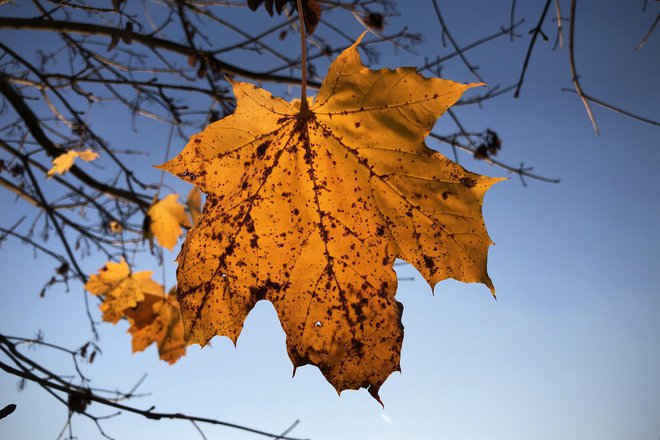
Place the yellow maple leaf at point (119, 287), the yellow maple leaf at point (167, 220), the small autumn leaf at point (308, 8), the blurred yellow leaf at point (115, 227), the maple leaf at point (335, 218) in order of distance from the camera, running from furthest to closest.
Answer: the blurred yellow leaf at point (115, 227) < the yellow maple leaf at point (119, 287) < the yellow maple leaf at point (167, 220) < the small autumn leaf at point (308, 8) < the maple leaf at point (335, 218)

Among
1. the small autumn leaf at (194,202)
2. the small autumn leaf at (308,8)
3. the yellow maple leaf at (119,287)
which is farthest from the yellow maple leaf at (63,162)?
the small autumn leaf at (308,8)

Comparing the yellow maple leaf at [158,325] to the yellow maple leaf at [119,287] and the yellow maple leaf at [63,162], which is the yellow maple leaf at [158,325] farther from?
the yellow maple leaf at [63,162]

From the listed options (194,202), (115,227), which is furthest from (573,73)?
(115,227)

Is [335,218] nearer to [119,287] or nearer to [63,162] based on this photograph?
[119,287]

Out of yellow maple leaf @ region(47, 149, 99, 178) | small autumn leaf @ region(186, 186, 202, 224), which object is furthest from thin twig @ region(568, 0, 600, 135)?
yellow maple leaf @ region(47, 149, 99, 178)

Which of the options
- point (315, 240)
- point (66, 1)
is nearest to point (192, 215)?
point (66, 1)
